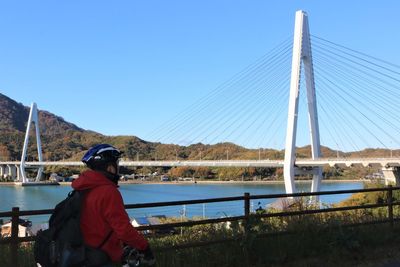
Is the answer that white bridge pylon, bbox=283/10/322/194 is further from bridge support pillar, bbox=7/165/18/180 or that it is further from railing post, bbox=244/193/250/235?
bridge support pillar, bbox=7/165/18/180

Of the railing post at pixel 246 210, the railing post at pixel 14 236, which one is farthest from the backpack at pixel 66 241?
the railing post at pixel 246 210

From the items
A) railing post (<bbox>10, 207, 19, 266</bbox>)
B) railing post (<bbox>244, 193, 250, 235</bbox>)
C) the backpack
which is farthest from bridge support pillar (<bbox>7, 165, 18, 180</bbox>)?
the backpack

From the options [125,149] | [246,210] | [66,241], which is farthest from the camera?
[125,149]

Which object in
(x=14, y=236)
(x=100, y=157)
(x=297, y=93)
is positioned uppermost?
(x=297, y=93)

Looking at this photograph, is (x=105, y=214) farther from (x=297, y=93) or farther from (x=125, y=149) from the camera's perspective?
(x=125, y=149)

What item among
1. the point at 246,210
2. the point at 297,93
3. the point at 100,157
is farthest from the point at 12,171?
the point at 100,157

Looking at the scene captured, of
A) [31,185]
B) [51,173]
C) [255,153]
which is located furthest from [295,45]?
[51,173]

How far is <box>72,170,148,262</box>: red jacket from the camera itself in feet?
10.2

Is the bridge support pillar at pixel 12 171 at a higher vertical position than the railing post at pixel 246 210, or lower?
higher

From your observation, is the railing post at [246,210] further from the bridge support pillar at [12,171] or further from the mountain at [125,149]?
the bridge support pillar at [12,171]

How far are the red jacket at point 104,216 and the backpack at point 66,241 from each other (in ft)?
0.13

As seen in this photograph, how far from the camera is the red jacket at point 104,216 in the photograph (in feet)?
10.2

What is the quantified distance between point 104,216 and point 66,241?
269 millimetres

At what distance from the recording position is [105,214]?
3119 millimetres
